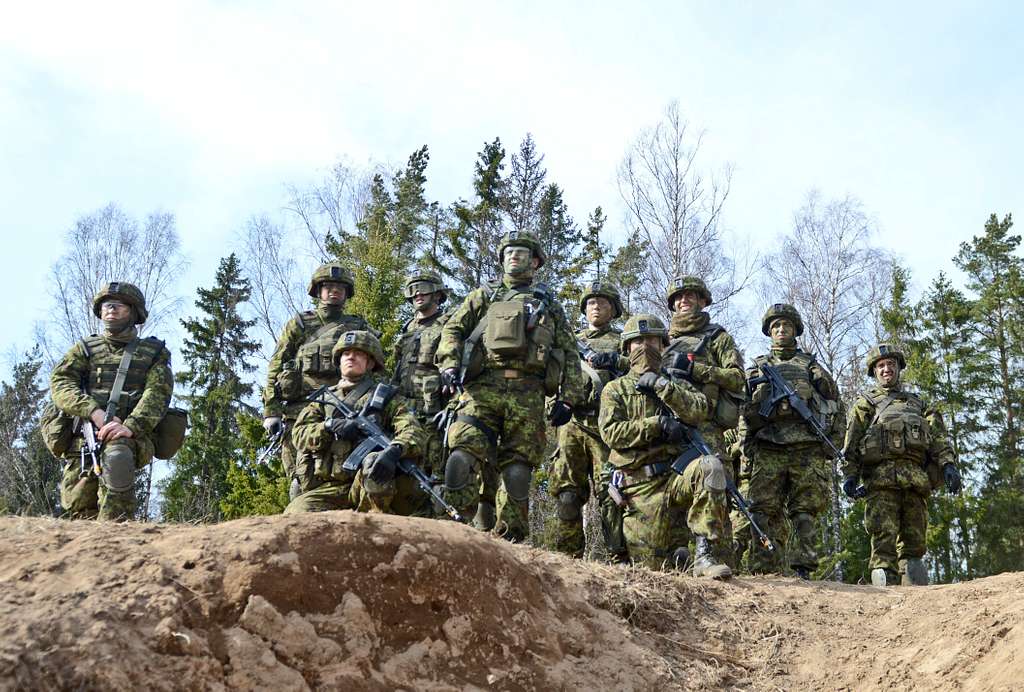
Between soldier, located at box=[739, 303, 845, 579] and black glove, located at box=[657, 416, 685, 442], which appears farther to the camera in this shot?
soldier, located at box=[739, 303, 845, 579]

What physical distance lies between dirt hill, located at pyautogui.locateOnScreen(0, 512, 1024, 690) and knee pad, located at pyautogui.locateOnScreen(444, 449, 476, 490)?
1.44 meters

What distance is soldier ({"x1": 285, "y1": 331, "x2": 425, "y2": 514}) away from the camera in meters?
7.18

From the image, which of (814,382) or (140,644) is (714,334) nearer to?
(814,382)

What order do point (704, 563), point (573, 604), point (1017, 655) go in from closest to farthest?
point (1017, 655), point (573, 604), point (704, 563)

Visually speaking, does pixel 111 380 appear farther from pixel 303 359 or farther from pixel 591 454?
pixel 591 454

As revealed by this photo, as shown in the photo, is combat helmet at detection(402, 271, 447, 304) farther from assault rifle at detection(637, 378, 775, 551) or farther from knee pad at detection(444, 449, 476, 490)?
assault rifle at detection(637, 378, 775, 551)

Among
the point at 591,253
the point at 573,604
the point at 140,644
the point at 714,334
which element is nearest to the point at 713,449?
the point at 714,334

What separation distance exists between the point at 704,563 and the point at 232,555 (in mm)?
3732

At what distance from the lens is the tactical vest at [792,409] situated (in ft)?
31.8

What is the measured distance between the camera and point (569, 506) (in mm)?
8734

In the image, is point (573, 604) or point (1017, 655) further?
point (573, 604)

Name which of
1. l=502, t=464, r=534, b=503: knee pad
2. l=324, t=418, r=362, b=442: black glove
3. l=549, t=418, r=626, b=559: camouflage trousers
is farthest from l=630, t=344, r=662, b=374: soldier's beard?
l=324, t=418, r=362, b=442: black glove

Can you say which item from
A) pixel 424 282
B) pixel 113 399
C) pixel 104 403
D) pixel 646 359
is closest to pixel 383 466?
pixel 646 359

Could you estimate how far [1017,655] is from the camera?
18.0 ft
